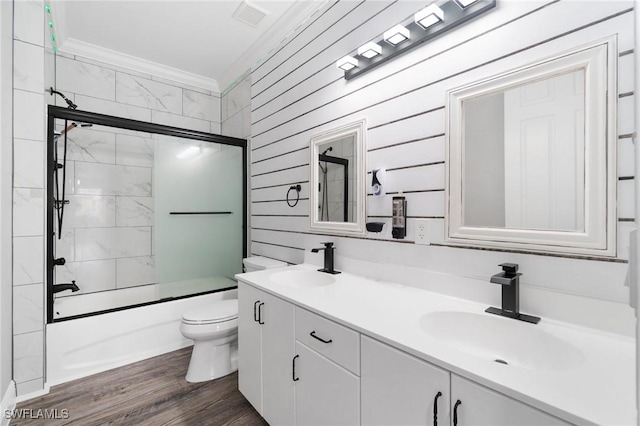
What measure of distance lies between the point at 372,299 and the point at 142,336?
2155 millimetres

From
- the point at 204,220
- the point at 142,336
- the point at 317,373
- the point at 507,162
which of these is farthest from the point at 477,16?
the point at 142,336

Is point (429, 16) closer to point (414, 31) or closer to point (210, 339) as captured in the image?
point (414, 31)

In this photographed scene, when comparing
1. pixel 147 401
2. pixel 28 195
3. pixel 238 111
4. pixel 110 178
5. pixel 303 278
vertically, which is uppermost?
pixel 238 111

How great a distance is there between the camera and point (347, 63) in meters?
1.77

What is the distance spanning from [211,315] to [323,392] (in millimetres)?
1209

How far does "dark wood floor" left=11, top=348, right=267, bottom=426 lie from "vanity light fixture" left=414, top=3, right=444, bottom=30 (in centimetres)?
228

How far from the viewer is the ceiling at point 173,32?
7.47 feet

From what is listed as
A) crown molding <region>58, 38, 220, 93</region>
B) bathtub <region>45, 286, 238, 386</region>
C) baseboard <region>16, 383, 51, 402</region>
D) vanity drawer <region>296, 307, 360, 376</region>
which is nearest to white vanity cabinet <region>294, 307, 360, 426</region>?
vanity drawer <region>296, 307, 360, 376</region>

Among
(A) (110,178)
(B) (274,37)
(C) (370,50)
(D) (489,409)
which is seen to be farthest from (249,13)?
(D) (489,409)

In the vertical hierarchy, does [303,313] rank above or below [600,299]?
below

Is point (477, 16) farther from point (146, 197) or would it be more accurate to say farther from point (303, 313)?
point (146, 197)

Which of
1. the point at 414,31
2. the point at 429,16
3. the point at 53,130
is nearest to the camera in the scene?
the point at 429,16

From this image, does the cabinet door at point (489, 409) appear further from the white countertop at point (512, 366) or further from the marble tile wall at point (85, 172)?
the marble tile wall at point (85, 172)

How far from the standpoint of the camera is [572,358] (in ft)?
2.87
